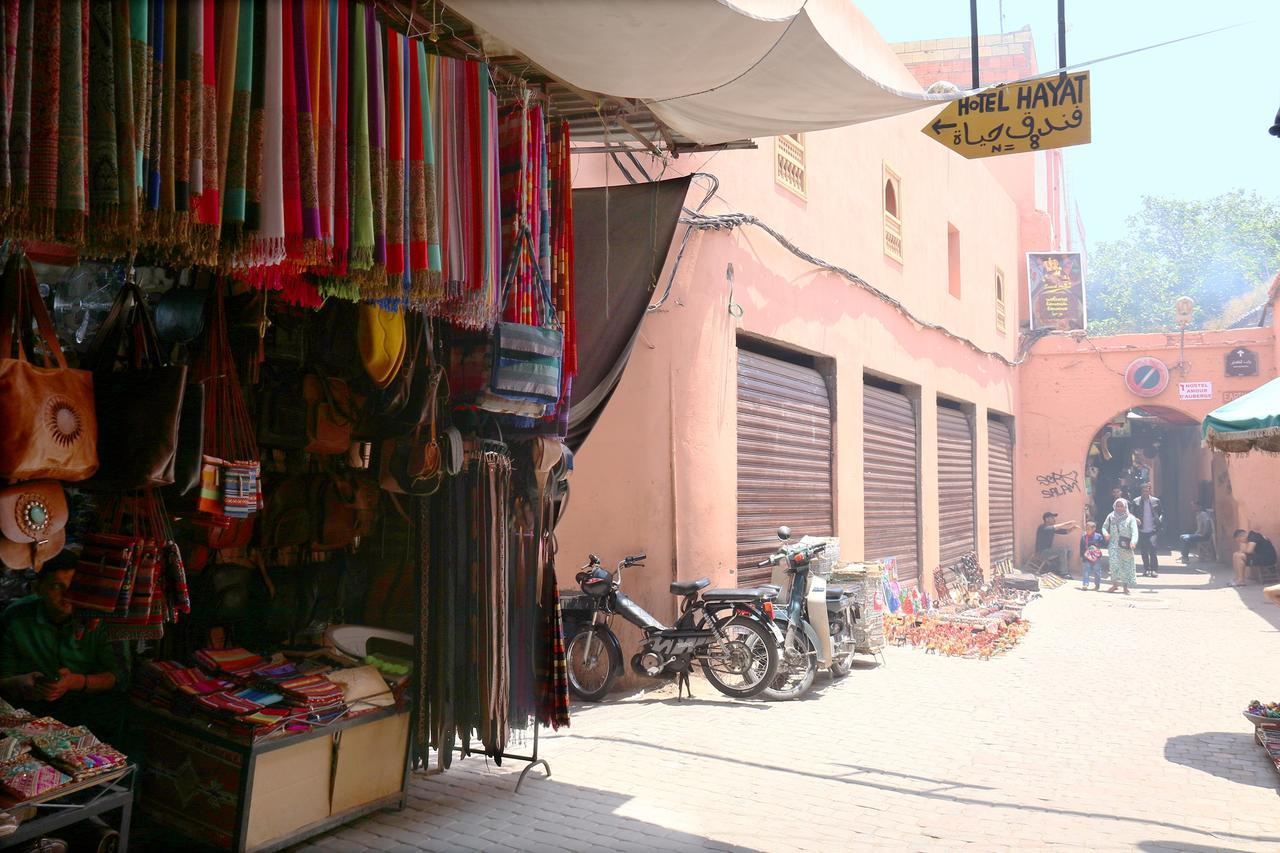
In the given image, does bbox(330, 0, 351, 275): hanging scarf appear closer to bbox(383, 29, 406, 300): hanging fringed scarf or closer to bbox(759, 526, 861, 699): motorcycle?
bbox(383, 29, 406, 300): hanging fringed scarf

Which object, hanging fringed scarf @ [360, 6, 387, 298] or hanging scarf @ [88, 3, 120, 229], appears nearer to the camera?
hanging scarf @ [88, 3, 120, 229]

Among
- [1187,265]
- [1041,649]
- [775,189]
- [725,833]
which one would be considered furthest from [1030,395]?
[1187,265]

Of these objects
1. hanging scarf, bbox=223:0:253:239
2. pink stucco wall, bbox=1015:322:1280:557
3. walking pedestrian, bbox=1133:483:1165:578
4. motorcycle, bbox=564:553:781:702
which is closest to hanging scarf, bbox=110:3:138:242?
hanging scarf, bbox=223:0:253:239

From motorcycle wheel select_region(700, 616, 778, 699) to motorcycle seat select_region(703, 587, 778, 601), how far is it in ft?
0.52

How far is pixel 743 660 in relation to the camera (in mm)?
7746

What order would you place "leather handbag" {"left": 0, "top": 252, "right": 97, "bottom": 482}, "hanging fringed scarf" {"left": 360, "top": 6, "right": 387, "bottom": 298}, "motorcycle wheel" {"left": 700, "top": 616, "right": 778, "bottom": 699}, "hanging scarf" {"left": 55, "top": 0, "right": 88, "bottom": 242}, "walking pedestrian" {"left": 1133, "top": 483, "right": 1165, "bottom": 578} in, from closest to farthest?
"hanging scarf" {"left": 55, "top": 0, "right": 88, "bottom": 242} < "leather handbag" {"left": 0, "top": 252, "right": 97, "bottom": 482} < "hanging fringed scarf" {"left": 360, "top": 6, "right": 387, "bottom": 298} < "motorcycle wheel" {"left": 700, "top": 616, "right": 778, "bottom": 699} < "walking pedestrian" {"left": 1133, "top": 483, "right": 1165, "bottom": 578}

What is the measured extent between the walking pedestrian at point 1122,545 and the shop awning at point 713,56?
47.5 feet

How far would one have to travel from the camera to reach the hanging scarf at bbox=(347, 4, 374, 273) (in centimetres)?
326

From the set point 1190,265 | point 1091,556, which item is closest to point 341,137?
point 1091,556

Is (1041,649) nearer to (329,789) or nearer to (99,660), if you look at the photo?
(329,789)

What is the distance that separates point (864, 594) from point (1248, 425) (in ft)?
11.4

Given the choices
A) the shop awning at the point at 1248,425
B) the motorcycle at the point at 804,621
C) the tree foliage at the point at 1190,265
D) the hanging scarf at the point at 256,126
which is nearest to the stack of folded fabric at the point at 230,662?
the hanging scarf at the point at 256,126

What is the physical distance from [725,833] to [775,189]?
678 centimetres

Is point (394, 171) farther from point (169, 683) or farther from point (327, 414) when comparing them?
point (169, 683)
